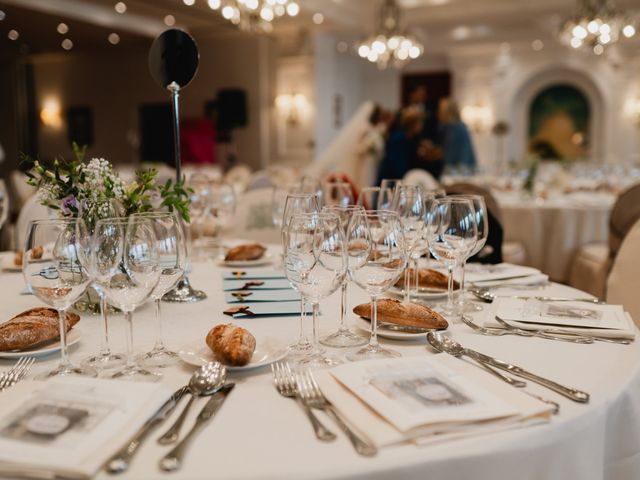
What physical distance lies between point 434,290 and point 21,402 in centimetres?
107

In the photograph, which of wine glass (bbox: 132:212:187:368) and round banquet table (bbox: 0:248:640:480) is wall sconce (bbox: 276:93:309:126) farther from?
wine glass (bbox: 132:212:187:368)

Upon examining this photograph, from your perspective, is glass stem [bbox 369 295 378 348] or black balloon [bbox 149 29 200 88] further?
black balloon [bbox 149 29 200 88]

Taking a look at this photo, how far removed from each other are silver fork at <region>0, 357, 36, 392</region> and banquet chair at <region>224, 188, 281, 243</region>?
6.36 ft

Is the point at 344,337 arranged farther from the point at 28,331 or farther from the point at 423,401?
the point at 28,331

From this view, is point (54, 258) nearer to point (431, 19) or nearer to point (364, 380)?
point (364, 380)

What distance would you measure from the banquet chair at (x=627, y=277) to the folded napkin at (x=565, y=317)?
1.51ft

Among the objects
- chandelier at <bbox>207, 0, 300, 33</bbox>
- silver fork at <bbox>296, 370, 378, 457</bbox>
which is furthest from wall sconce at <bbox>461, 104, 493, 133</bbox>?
silver fork at <bbox>296, 370, 378, 457</bbox>

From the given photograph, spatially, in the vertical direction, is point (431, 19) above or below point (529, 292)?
above

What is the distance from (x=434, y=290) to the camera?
169 centimetres

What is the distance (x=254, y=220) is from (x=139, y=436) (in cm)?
229

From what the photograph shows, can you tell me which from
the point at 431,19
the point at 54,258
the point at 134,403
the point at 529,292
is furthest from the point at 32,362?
the point at 431,19

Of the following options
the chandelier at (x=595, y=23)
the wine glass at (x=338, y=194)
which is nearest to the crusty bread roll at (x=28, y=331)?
the wine glass at (x=338, y=194)

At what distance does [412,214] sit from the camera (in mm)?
1741

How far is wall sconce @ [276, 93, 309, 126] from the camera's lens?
464 inches
